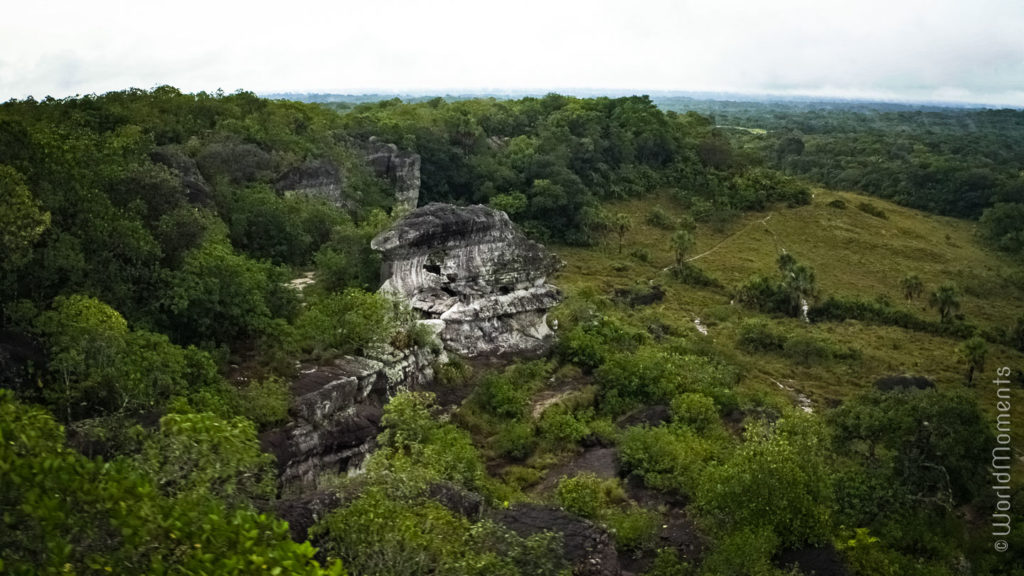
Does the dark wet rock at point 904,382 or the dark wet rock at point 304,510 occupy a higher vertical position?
the dark wet rock at point 304,510

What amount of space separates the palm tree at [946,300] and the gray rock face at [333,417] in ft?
123

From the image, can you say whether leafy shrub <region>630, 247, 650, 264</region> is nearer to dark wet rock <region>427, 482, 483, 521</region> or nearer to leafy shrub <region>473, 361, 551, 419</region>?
leafy shrub <region>473, 361, 551, 419</region>

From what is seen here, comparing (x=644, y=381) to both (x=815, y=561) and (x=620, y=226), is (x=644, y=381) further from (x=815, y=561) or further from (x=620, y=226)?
(x=620, y=226)

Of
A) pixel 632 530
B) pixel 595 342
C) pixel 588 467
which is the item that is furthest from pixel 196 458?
pixel 595 342

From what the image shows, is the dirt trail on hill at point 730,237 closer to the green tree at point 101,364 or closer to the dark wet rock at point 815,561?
the dark wet rock at point 815,561

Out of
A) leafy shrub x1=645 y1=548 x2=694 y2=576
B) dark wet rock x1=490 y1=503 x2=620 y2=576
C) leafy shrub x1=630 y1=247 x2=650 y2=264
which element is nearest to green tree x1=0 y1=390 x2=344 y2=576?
dark wet rock x1=490 y1=503 x2=620 y2=576

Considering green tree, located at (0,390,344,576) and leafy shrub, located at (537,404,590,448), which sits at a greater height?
green tree, located at (0,390,344,576)

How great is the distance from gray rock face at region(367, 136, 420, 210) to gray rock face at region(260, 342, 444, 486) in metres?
31.4

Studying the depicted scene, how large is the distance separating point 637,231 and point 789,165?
155 feet

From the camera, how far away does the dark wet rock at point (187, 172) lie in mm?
→ 32969

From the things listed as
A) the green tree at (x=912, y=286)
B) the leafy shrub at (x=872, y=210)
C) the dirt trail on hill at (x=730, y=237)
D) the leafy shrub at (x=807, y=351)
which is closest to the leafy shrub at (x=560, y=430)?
the leafy shrub at (x=807, y=351)

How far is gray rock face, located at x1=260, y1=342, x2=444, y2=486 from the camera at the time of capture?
1938cm

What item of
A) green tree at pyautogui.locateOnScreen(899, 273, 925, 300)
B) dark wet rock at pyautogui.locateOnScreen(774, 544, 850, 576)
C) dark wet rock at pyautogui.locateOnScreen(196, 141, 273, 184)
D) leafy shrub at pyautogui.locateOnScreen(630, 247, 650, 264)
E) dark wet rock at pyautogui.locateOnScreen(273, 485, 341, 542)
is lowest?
green tree at pyautogui.locateOnScreen(899, 273, 925, 300)

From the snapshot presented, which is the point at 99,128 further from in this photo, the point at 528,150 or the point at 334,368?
the point at 528,150
